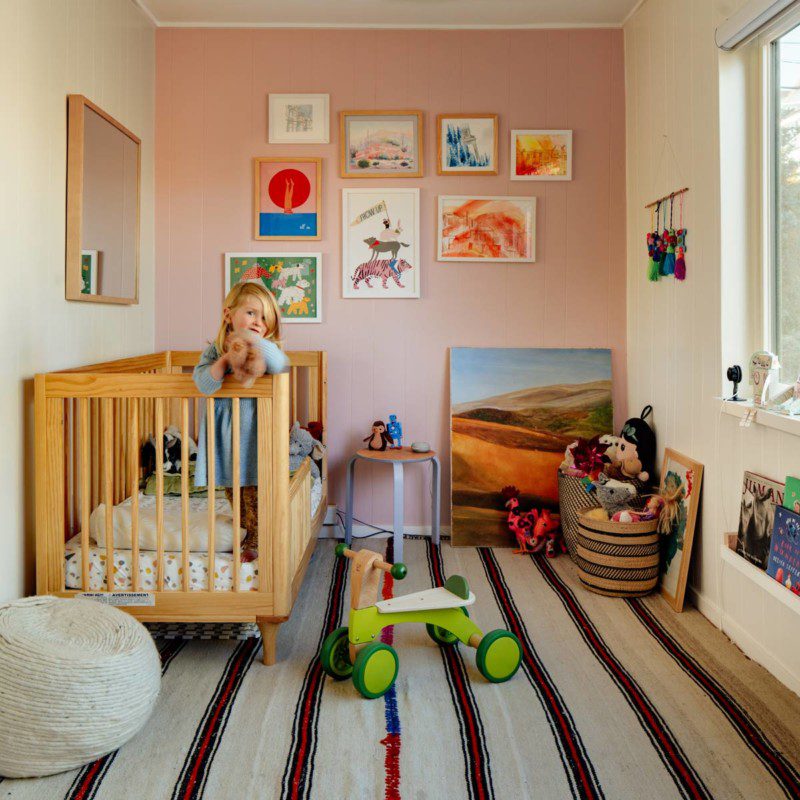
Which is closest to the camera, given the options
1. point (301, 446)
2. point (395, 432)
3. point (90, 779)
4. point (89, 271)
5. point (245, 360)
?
point (90, 779)

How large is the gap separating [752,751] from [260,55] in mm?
3258

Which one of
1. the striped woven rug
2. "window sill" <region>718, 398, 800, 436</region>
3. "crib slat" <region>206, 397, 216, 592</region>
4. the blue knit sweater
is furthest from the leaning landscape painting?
"crib slat" <region>206, 397, 216, 592</region>

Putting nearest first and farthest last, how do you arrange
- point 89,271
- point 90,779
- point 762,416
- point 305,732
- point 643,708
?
point 90,779 → point 305,732 → point 643,708 → point 762,416 → point 89,271

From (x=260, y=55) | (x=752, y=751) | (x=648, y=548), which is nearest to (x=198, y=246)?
(x=260, y=55)

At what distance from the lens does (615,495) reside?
2.75 metres

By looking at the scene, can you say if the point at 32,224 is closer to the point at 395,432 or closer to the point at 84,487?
the point at 84,487

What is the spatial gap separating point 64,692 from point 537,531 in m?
2.12

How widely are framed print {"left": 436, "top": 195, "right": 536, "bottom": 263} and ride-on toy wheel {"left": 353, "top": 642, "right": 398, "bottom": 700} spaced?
199 cm

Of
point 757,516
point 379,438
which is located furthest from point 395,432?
point 757,516

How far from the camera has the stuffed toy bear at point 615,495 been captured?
2.74 m

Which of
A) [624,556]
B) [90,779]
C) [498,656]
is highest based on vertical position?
[624,556]

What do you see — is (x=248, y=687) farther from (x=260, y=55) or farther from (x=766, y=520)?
(x=260, y=55)

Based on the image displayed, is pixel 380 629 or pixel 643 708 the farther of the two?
pixel 380 629

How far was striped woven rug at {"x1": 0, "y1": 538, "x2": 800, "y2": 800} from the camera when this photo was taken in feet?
4.98
